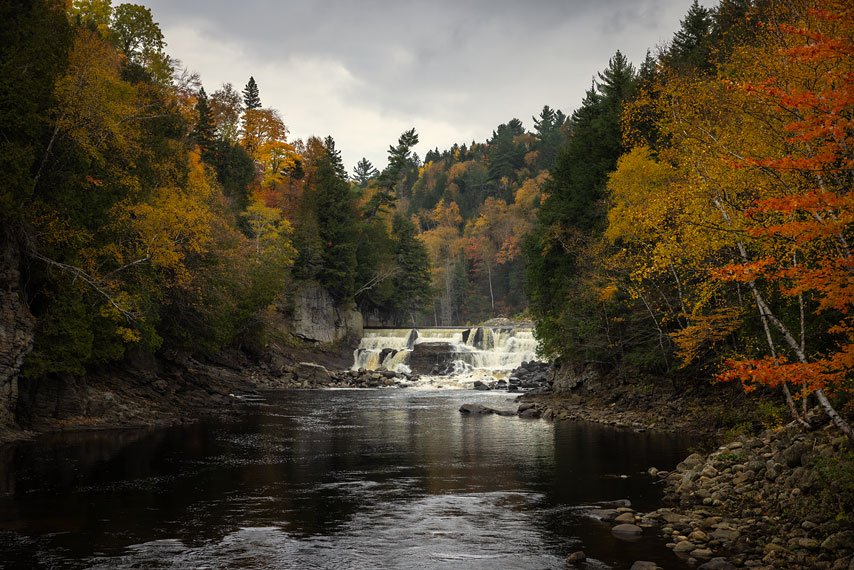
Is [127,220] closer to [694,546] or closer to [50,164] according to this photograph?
[50,164]

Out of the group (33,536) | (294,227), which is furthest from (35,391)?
(294,227)

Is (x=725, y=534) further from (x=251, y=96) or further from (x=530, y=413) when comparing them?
(x=251, y=96)

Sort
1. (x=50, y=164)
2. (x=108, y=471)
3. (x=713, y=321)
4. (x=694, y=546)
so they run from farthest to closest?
(x=50, y=164), (x=713, y=321), (x=108, y=471), (x=694, y=546)

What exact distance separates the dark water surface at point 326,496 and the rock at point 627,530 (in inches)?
8.3

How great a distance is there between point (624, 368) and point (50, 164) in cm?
2582

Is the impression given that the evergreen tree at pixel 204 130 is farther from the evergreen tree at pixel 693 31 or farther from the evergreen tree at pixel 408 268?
the evergreen tree at pixel 693 31

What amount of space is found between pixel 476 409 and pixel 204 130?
35.5 m

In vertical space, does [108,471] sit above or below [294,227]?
below

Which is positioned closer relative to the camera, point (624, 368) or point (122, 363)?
point (122, 363)

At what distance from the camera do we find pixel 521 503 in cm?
1309

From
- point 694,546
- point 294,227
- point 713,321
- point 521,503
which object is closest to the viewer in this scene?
point 694,546

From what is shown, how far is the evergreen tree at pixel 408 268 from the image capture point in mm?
69750

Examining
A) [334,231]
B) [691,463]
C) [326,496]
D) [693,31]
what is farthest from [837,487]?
[334,231]

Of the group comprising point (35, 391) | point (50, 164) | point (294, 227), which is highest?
point (294, 227)
